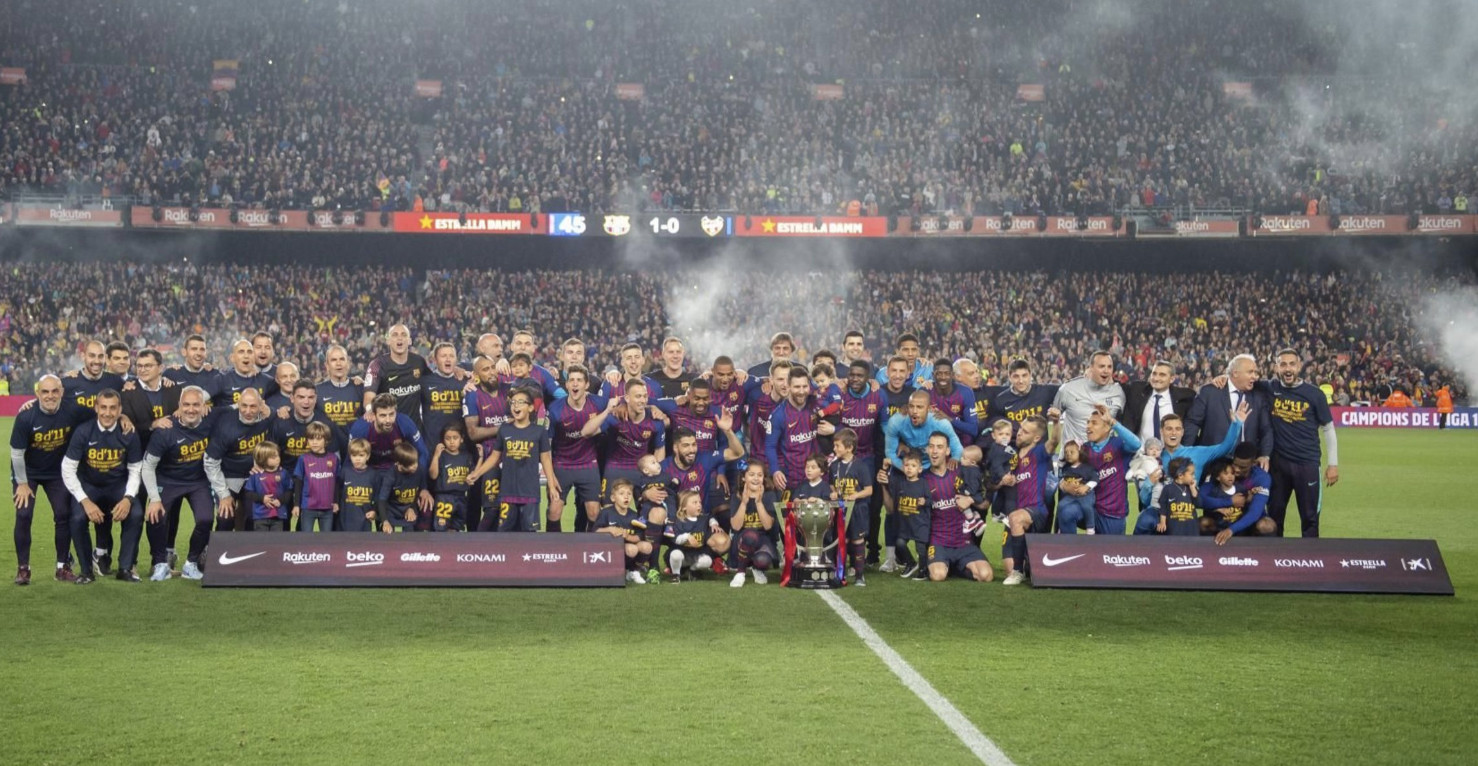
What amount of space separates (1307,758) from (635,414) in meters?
6.37

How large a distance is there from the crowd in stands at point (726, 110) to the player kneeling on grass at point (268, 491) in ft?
96.0

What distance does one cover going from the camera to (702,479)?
11.0 m

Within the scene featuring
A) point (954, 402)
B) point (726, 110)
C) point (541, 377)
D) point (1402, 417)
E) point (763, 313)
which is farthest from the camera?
point (726, 110)

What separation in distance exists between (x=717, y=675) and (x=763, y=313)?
3334 cm

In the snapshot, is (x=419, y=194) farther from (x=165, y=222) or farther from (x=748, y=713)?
(x=748, y=713)

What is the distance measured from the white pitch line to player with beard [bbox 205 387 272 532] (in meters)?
5.00

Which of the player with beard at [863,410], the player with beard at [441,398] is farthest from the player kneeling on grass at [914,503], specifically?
the player with beard at [441,398]

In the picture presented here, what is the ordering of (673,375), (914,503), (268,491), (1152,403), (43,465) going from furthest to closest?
(673,375)
(1152,403)
(914,503)
(268,491)
(43,465)

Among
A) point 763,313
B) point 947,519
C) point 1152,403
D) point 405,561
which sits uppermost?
point 763,313

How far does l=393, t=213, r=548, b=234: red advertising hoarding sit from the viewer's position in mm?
38406

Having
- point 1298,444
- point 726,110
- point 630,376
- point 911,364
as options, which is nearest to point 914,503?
point 911,364

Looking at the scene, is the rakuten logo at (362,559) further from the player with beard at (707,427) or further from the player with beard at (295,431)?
the player with beard at (707,427)

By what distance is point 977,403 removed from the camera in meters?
12.0

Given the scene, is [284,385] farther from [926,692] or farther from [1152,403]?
[1152,403]
